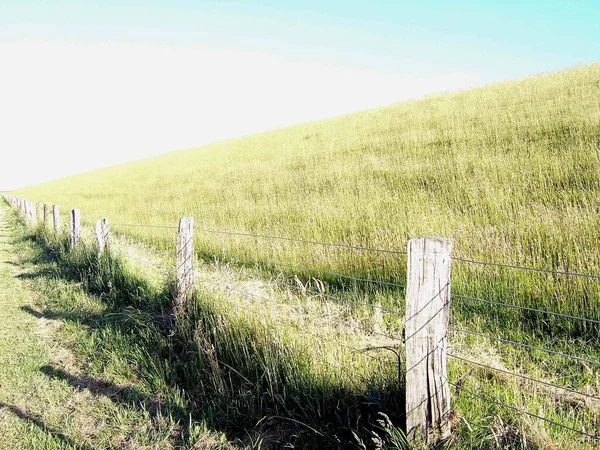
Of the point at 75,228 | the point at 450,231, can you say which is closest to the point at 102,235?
the point at 75,228

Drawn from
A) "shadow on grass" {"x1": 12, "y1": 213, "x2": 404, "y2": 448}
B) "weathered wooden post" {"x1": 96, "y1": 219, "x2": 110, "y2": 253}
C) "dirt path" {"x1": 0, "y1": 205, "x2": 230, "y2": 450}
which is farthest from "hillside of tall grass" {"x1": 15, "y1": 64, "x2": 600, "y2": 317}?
"dirt path" {"x1": 0, "y1": 205, "x2": 230, "y2": 450}

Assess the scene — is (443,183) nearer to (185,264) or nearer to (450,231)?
(450,231)

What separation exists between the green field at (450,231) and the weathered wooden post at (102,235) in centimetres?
176

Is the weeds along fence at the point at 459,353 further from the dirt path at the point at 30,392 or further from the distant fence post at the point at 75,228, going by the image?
the distant fence post at the point at 75,228

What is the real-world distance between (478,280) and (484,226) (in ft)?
5.94

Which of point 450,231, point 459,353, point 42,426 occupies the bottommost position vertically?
point 42,426

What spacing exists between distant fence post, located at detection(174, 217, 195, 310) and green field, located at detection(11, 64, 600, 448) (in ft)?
0.87

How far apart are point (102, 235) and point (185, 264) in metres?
3.39

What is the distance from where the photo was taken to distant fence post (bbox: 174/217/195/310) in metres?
5.05

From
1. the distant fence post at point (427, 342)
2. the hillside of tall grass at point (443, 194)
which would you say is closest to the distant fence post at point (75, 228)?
the hillside of tall grass at point (443, 194)

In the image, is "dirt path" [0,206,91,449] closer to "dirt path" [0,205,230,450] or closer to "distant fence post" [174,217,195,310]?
"dirt path" [0,205,230,450]

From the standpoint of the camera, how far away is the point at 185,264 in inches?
203

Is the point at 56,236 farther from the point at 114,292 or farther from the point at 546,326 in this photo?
the point at 546,326

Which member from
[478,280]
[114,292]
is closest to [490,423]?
[478,280]
